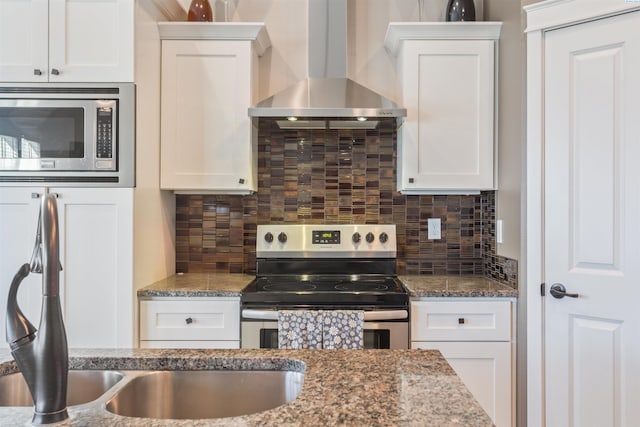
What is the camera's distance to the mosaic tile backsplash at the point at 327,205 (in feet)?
8.86

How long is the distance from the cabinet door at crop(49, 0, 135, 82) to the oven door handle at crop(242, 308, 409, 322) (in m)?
1.30

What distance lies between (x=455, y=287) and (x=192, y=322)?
1.39 m

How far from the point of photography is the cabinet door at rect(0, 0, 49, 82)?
199cm

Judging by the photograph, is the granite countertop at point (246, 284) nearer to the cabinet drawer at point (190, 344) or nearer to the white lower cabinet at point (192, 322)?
the white lower cabinet at point (192, 322)

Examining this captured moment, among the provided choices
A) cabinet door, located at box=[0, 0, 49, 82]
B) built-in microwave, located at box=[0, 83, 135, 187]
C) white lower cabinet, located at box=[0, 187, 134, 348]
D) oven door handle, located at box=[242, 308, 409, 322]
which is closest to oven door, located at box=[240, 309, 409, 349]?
oven door handle, located at box=[242, 308, 409, 322]

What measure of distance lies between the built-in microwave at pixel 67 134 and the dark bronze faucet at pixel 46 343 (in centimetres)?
137

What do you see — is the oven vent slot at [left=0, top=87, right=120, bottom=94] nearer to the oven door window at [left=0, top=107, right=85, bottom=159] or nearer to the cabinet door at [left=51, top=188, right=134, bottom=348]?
the oven door window at [left=0, top=107, right=85, bottom=159]

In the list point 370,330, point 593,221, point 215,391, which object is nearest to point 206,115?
point 370,330

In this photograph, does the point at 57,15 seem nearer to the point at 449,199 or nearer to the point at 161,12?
the point at 161,12

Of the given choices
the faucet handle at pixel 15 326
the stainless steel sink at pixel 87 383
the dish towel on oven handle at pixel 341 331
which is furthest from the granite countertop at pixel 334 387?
the dish towel on oven handle at pixel 341 331

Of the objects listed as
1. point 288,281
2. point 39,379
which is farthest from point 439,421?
point 288,281

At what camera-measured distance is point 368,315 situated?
2031mm

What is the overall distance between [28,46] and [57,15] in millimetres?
204

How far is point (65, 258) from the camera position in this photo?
2.01 meters
